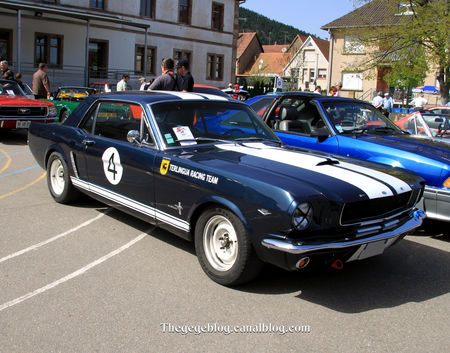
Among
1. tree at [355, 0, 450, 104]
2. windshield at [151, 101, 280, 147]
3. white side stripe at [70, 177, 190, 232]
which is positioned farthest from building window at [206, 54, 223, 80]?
windshield at [151, 101, 280, 147]

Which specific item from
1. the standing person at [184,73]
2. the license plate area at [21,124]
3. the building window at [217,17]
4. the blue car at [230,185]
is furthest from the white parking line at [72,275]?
the building window at [217,17]

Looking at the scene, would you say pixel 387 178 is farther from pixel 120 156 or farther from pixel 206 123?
pixel 120 156

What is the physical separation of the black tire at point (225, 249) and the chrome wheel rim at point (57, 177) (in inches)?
115

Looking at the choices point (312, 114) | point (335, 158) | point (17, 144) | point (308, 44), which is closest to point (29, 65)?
point (17, 144)

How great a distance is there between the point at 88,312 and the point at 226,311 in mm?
985

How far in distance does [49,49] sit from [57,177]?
2531cm

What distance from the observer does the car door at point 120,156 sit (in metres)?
4.83

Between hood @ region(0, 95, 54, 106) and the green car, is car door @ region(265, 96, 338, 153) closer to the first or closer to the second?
hood @ region(0, 95, 54, 106)

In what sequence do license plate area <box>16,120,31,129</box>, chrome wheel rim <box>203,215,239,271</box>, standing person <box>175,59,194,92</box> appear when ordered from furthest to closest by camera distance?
license plate area <box>16,120,31,129</box>, standing person <box>175,59,194,92</box>, chrome wheel rim <box>203,215,239,271</box>

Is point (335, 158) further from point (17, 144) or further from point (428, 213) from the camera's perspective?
point (17, 144)

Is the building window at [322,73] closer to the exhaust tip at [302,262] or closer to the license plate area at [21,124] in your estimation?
the license plate area at [21,124]

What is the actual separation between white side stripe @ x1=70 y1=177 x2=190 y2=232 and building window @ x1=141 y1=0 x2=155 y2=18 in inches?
1178

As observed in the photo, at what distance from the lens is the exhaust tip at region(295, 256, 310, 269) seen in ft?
11.7

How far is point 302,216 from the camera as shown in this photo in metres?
3.62
